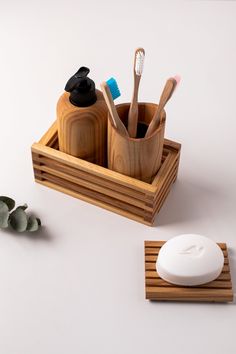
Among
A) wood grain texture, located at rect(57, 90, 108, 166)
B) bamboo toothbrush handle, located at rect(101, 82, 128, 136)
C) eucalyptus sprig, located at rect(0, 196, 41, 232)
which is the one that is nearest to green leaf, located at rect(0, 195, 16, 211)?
eucalyptus sprig, located at rect(0, 196, 41, 232)

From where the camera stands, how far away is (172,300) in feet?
4.04

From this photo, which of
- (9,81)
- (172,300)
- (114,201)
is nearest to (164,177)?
(114,201)

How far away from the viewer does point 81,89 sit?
4.13 ft

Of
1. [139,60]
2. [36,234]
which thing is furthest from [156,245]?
[139,60]

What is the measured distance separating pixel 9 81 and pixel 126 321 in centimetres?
67

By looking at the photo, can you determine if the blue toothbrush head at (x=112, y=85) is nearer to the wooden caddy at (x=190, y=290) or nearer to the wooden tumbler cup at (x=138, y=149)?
the wooden tumbler cup at (x=138, y=149)

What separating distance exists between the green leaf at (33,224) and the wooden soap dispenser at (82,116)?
0.45ft

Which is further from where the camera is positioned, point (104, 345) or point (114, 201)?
point (114, 201)

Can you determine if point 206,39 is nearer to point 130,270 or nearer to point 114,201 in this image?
point 114,201

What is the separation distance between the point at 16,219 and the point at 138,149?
0.84 feet

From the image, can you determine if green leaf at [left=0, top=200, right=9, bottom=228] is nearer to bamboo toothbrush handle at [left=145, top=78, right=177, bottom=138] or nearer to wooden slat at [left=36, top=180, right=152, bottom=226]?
wooden slat at [left=36, top=180, right=152, bottom=226]

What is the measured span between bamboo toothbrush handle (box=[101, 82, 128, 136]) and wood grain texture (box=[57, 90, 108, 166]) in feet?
0.14

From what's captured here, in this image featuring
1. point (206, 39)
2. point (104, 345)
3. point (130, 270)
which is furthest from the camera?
point (206, 39)

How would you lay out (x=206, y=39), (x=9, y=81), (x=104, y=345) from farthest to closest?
(x=206, y=39), (x=9, y=81), (x=104, y=345)
